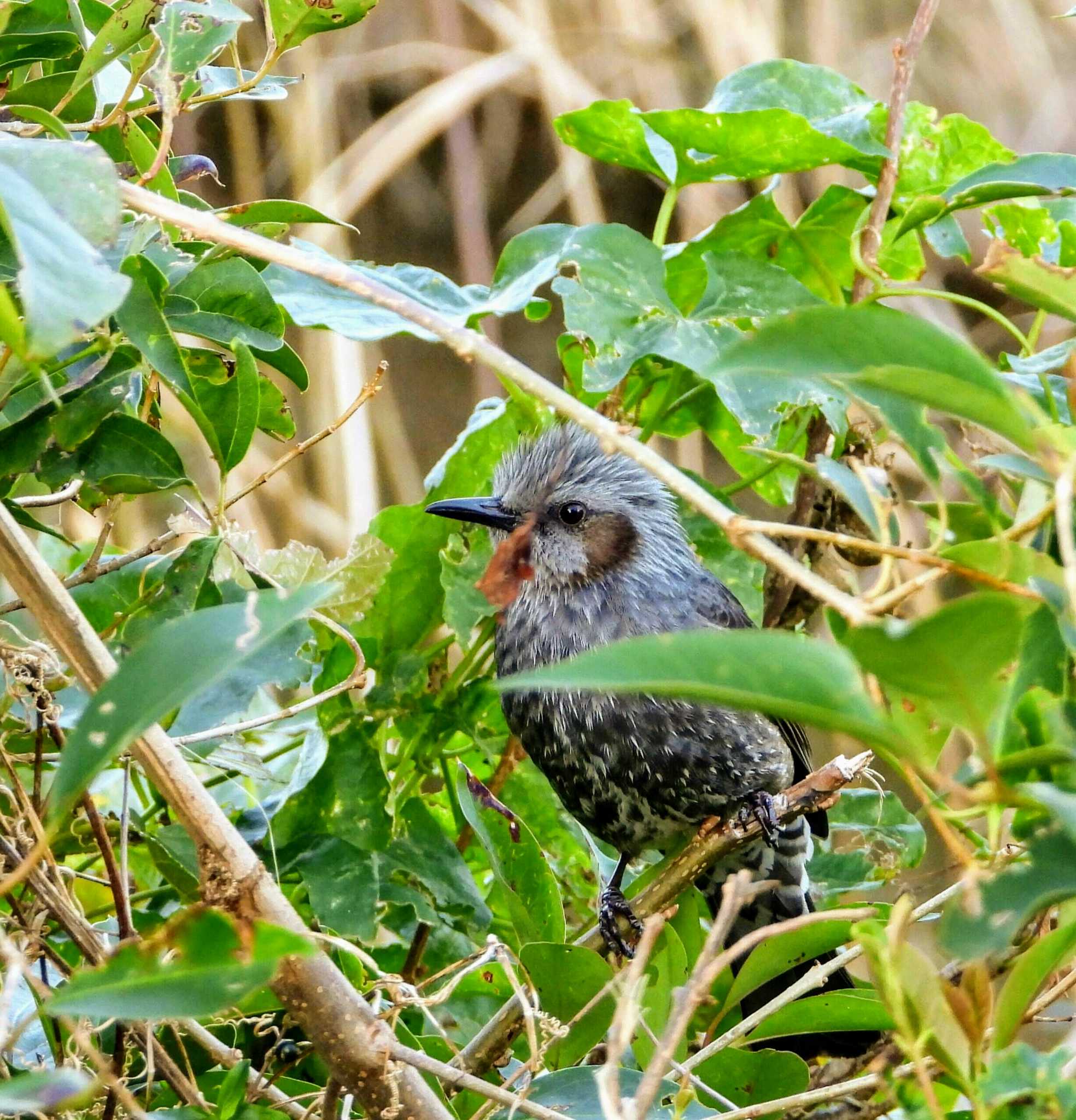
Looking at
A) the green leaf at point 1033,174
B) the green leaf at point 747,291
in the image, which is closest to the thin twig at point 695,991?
the green leaf at point 1033,174

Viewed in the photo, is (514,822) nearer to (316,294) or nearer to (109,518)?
(109,518)

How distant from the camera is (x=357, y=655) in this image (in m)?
1.62

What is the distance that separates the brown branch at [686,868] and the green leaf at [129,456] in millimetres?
699

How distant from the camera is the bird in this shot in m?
2.34

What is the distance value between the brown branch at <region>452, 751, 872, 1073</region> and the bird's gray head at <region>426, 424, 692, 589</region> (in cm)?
75

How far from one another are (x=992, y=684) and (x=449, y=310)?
1359mm

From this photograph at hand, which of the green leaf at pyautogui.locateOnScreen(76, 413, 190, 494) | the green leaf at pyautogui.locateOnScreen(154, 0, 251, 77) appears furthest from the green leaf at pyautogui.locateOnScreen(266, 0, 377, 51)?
the green leaf at pyautogui.locateOnScreen(76, 413, 190, 494)

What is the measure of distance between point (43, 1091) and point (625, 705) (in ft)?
5.44

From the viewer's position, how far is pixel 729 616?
8.51 ft

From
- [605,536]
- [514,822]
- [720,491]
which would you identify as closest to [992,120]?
[605,536]

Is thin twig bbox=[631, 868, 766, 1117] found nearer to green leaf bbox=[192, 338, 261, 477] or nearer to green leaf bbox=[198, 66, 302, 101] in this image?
green leaf bbox=[192, 338, 261, 477]

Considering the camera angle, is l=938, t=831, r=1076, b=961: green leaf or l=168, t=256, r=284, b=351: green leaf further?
l=168, t=256, r=284, b=351: green leaf

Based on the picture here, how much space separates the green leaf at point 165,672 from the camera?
0.84 metres

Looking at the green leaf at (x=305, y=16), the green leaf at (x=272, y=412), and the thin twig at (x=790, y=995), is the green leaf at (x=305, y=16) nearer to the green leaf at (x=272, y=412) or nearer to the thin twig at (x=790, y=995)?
the green leaf at (x=272, y=412)
